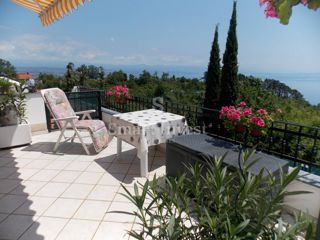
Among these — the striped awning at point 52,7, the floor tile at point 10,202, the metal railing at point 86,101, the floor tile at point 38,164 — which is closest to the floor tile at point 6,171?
the floor tile at point 38,164

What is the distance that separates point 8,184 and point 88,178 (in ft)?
3.68

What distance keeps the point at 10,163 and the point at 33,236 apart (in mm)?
2210

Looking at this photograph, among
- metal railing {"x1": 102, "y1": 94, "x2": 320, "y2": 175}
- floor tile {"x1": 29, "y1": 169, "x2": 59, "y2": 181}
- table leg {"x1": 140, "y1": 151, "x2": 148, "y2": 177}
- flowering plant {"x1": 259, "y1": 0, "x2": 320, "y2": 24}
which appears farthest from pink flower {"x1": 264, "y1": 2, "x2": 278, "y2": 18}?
floor tile {"x1": 29, "y1": 169, "x2": 59, "y2": 181}

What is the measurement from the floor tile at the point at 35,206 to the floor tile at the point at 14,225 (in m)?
0.09

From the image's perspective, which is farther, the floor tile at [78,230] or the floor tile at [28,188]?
the floor tile at [28,188]

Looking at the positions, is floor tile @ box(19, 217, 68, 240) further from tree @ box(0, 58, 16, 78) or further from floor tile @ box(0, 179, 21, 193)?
tree @ box(0, 58, 16, 78)

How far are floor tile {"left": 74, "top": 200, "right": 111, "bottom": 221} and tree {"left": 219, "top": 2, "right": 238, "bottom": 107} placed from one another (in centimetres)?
1006

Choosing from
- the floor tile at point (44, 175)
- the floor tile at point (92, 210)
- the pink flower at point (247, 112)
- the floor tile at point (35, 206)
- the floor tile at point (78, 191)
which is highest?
the pink flower at point (247, 112)

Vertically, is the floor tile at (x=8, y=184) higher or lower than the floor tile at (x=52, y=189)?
lower

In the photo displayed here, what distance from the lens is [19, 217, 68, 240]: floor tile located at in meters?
2.23

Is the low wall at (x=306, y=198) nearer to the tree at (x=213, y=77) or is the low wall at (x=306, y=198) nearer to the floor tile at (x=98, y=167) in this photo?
the floor tile at (x=98, y=167)

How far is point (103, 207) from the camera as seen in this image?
2709mm

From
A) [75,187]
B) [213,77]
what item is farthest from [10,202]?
[213,77]

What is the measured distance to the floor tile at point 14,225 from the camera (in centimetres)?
225
